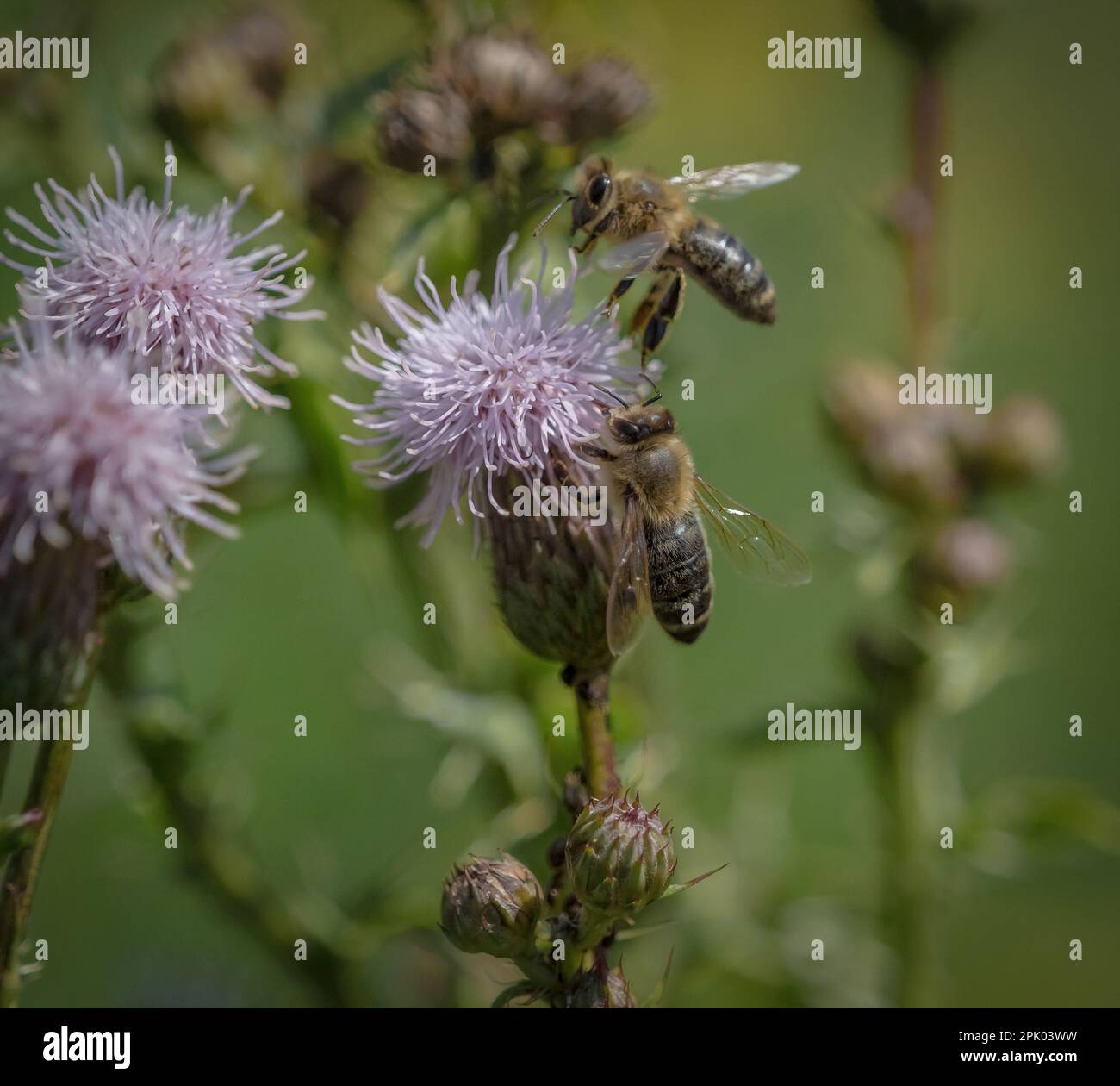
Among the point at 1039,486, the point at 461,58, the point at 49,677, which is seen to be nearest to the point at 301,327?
the point at 461,58

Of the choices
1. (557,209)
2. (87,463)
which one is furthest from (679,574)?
(87,463)

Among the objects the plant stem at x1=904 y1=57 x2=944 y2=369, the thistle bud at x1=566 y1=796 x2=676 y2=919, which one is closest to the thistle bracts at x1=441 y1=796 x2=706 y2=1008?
the thistle bud at x1=566 y1=796 x2=676 y2=919

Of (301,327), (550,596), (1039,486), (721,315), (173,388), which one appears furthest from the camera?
(721,315)

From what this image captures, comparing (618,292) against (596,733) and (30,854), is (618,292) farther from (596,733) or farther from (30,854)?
(30,854)

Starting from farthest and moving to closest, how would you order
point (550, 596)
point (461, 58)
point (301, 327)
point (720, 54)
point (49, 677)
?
point (720, 54) < point (301, 327) < point (461, 58) < point (550, 596) < point (49, 677)

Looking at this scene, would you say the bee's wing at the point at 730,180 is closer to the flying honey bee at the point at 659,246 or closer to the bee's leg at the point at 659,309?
the flying honey bee at the point at 659,246
